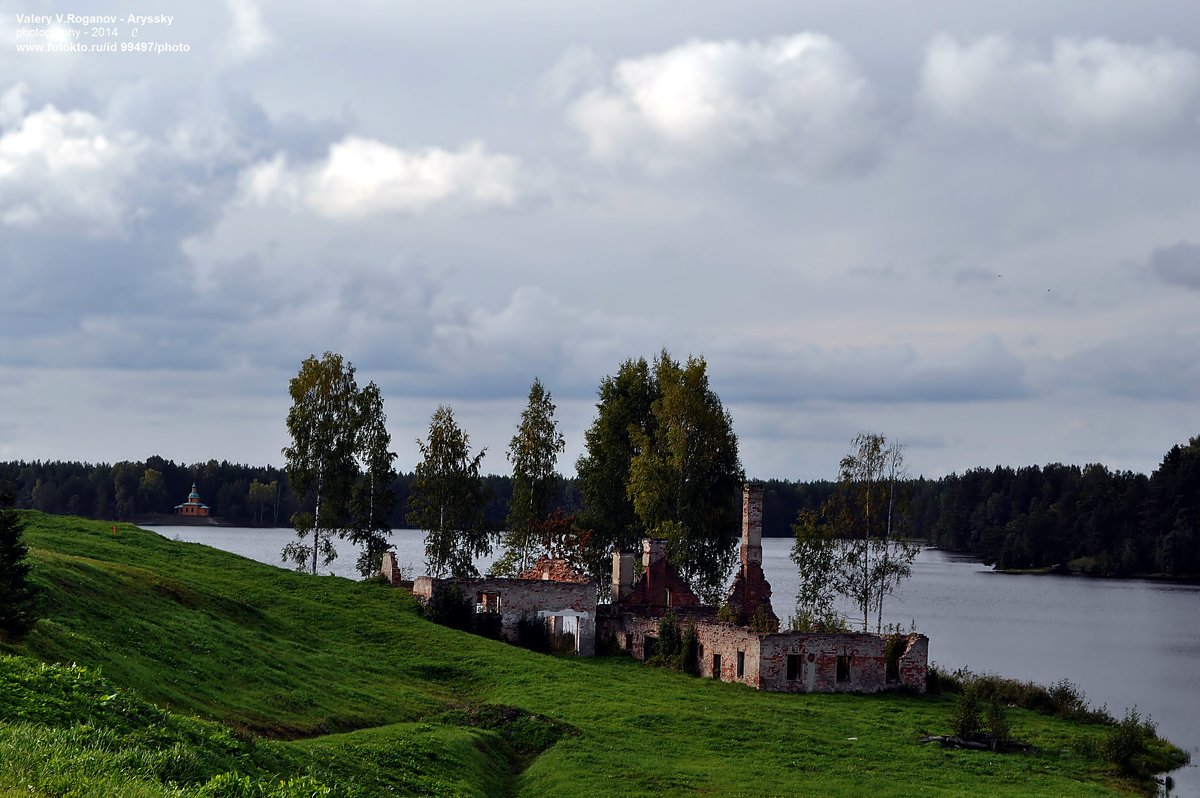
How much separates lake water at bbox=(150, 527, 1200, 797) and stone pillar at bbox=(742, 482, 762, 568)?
15.6 meters

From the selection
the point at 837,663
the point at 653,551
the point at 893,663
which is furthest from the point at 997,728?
the point at 653,551

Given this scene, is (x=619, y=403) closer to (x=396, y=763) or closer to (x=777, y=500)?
(x=396, y=763)

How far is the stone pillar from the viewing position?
50631mm

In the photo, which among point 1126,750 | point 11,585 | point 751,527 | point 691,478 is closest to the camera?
point 11,585

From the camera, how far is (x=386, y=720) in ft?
105

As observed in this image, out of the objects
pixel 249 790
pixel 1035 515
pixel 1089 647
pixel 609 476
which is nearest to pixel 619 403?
pixel 609 476

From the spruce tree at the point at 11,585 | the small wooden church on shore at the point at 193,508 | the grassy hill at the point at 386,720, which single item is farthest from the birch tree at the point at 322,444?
the small wooden church on shore at the point at 193,508

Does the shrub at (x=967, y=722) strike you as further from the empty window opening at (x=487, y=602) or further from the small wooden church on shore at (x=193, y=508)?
the small wooden church on shore at (x=193, y=508)

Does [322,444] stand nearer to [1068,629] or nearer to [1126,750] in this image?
[1126,750]

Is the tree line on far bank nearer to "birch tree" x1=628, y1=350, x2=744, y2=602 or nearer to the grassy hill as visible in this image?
"birch tree" x1=628, y1=350, x2=744, y2=602

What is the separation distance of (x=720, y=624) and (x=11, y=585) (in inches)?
1081

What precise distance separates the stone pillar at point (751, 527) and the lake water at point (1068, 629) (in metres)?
15.6

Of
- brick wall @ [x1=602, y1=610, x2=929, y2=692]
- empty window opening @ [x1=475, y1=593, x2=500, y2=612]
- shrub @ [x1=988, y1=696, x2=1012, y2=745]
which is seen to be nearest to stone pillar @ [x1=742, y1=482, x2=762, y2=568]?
brick wall @ [x1=602, y1=610, x2=929, y2=692]

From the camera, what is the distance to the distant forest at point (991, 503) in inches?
5094
